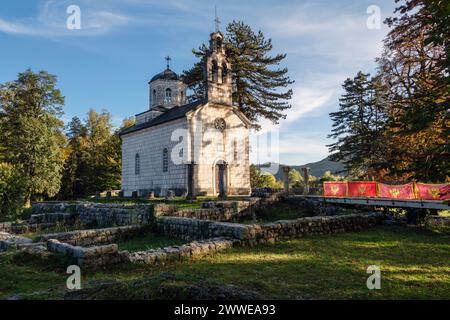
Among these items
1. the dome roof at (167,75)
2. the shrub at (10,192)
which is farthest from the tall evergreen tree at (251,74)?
the shrub at (10,192)

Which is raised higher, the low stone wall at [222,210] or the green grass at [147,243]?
the low stone wall at [222,210]

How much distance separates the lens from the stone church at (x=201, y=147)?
82.7 feet

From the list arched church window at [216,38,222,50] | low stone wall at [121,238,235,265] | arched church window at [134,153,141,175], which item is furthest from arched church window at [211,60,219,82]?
low stone wall at [121,238,235,265]

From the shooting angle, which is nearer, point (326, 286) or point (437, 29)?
point (437, 29)

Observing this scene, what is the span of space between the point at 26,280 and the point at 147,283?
3.42 m

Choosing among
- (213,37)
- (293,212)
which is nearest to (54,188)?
(213,37)

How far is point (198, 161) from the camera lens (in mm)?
25344

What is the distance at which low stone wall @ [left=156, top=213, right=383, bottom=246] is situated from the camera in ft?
32.0

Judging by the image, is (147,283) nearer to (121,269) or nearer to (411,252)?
(121,269)

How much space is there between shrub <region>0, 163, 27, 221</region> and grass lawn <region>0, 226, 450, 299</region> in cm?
968

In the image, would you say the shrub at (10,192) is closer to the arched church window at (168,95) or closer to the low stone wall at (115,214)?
the low stone wall at (115,214)

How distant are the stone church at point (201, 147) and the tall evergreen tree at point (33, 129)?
388 inches

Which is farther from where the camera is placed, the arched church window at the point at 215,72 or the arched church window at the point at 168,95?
the arched church window at the point at 168,95

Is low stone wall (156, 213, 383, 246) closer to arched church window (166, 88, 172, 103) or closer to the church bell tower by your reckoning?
the church bell tower
